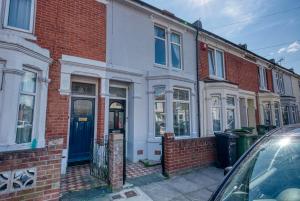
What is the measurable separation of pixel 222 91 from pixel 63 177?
8.69m

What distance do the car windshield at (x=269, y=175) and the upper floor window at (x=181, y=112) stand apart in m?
6.69

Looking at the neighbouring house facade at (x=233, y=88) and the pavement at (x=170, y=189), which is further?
the neighbouring house facade at (x=233, y=88)

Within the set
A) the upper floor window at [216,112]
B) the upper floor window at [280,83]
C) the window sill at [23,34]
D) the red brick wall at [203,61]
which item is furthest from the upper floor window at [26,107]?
the upper floor window at [280,83]

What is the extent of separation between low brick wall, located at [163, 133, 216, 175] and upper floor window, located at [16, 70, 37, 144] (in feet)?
13.3

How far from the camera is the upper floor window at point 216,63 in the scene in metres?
11.6

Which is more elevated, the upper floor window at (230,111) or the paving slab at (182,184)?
the upper floor window at (230,111)

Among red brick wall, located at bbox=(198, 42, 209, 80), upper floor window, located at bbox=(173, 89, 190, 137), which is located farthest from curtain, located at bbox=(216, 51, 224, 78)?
upper floor window, located at bbox=(173, 89, 190, 137)

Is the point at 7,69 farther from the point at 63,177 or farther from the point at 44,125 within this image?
the point at 63,177

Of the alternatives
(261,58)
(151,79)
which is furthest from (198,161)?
(261,58)

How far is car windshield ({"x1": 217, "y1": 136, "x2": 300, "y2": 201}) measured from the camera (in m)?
1.60

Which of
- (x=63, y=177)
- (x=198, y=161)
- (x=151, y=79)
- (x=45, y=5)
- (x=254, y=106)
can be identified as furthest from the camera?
(x=254, y=106)

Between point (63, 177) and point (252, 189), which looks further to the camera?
point (63, 177)

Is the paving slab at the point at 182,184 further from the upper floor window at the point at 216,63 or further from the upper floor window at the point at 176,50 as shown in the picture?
the upper floor window at the point at 216,63

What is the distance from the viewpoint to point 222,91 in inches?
410
